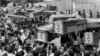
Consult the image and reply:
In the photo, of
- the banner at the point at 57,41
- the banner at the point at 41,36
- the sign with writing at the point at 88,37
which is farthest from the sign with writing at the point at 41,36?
the sign with writing at the point at 88,37

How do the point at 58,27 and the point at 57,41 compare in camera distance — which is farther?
the point at 57,41

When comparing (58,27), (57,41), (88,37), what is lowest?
(57,41)

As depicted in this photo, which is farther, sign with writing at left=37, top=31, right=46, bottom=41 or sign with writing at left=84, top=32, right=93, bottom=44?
sign with writing at left=37, top=31, right=46, bottom=41

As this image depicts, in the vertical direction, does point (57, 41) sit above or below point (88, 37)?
below

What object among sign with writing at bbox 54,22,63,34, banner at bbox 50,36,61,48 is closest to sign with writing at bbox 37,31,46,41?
banner at bbox 50,36,61,48

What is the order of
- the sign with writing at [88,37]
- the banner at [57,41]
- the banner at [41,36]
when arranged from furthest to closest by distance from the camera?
1. the banner at [41,36]
2. the banner at [57,41]
3. the sign with writing at [88,37]

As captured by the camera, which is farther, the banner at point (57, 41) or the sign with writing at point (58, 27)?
the banner at point (57, 41)

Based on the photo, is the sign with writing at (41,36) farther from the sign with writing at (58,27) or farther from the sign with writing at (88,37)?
the sign with writing at (88,37)

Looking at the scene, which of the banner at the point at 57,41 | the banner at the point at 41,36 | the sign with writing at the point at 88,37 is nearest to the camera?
the sign with writing at the point at 88,37

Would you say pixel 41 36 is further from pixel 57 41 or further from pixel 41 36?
pixel 57 41

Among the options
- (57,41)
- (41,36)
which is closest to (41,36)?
(41,36)

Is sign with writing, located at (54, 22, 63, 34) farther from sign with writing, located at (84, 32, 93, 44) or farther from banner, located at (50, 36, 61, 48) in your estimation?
sign with writing, located at (84, 32, 93, 44)

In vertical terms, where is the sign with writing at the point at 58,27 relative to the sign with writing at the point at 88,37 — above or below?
above

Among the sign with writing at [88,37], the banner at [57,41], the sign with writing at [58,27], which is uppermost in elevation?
the sign with writing at [58,27]
